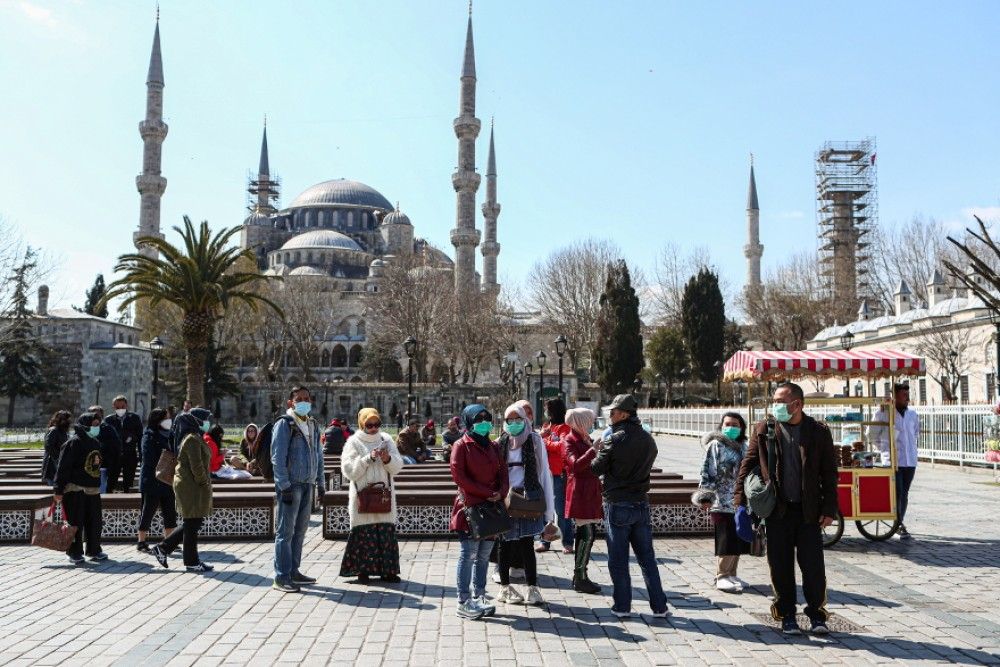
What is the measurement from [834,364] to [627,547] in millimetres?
4154

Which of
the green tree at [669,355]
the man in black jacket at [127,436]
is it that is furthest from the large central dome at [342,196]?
the man in black jacket at [127,436]

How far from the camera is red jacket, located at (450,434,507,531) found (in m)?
5.72

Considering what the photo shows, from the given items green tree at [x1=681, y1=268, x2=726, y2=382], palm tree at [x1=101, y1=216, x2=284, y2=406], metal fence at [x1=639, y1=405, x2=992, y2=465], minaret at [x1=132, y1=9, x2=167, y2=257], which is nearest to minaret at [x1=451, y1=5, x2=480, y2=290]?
green tree at [x1=681, y1=268, x2=726, y2=382]

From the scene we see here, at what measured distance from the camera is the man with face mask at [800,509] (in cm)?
522

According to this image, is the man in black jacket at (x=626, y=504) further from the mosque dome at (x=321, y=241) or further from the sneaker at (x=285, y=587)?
the mosque dome at (x=321, y=241)

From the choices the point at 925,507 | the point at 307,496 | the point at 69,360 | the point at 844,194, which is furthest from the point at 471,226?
the point at 307,496

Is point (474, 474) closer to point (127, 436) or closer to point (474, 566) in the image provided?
point (474, 566)

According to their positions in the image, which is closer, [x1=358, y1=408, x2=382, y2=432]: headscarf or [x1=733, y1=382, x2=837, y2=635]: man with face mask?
[x1=733, y1=382, x2=837, y2=635]: man with face mask

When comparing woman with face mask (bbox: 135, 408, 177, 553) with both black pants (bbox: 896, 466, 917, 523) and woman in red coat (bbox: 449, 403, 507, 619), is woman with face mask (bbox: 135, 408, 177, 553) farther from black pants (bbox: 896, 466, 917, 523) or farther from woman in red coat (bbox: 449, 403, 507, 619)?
black pants (bbox: 896, 466, 917, 523)

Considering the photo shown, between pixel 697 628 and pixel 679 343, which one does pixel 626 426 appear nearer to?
pixel 697 628

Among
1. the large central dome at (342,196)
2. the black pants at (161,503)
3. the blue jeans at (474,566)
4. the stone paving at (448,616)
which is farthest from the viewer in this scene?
the large central dome at (342,196)

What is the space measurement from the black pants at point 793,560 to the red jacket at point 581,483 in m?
1.51

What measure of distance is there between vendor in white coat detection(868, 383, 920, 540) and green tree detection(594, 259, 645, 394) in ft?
114

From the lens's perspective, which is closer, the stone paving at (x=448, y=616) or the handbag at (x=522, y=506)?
the stone paving at (x=448, y=616)
